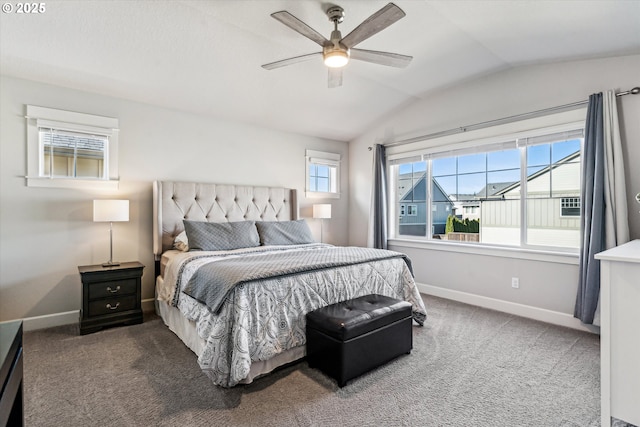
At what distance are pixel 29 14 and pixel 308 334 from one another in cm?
327

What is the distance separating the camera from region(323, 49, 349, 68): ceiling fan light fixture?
2.37 metres

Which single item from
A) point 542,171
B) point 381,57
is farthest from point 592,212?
point 381,57

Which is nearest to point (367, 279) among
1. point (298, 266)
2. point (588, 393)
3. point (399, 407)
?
point (298, 266)

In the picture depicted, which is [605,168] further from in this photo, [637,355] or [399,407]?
[399,407]

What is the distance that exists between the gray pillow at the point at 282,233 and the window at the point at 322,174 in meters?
1.12

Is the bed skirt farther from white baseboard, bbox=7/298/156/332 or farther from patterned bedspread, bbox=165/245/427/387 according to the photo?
white baseboard, bbox=7/298/156/332

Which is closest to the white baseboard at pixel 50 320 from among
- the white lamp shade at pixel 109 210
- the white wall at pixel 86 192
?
the white wall at pixel 86 192

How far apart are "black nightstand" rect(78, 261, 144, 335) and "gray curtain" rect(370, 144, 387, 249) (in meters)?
3.28

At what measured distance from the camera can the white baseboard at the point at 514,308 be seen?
10.5 ft

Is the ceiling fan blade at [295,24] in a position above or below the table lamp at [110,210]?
above

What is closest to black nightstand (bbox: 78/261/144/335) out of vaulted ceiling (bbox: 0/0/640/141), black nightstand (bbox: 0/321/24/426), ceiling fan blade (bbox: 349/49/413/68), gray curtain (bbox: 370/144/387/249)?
vaulted ceiling (bbox: 0/0/640/141)

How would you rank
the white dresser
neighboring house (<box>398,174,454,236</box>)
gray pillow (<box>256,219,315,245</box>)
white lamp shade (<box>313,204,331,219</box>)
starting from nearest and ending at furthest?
the white dresser, gray pillow (<box>256,219,315,245</box>), neighboring house (<box>398,174,454,236</box>), white lamp shade (<box>313,204,331,219</box>)

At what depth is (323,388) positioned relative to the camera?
2082mm

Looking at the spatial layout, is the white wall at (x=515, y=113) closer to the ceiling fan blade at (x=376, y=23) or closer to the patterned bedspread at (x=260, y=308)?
the patterned bedspread at (x=260, y=308)
